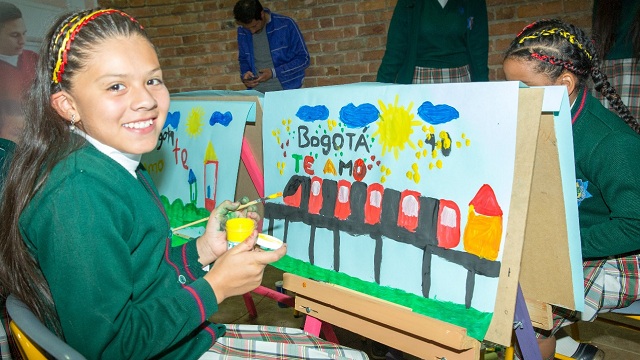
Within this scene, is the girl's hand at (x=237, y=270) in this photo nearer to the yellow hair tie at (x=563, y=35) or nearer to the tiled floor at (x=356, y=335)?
the yellow hair tie at (x=563, y=35)

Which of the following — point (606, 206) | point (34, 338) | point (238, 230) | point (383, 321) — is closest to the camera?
point (34, 338)

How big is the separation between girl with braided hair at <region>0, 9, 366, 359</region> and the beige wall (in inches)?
121

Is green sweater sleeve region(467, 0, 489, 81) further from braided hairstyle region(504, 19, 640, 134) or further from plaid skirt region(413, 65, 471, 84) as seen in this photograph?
braided hairstyle region(504, 19, 640, 134)

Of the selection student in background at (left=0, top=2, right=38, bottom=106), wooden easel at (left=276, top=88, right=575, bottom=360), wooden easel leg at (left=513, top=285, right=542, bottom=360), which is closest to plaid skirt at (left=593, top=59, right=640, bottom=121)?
wooden easel at (left=276, top=88, right=575, bottom=360)

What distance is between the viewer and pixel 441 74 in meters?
2.92

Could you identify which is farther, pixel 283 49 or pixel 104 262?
pixel 283 49

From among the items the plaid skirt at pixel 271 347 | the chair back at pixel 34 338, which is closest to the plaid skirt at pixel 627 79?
the plaid skirt at pixel 271 347


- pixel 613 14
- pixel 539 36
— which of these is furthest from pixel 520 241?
pixel 613 14

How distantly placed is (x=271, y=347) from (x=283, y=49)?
8.79 feet

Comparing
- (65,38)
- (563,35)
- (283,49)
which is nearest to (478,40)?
(283,49)

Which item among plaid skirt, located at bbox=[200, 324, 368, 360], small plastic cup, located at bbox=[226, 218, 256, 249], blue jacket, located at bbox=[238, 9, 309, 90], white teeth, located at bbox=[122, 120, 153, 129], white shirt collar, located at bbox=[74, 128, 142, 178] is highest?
blue jacket, located at bbox=[238, 9, 309, 90]

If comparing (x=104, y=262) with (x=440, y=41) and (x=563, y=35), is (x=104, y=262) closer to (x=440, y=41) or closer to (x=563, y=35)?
(x=563, y=35)

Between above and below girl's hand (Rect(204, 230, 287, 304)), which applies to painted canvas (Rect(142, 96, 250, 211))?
above

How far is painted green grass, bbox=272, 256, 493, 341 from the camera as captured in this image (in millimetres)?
1219
